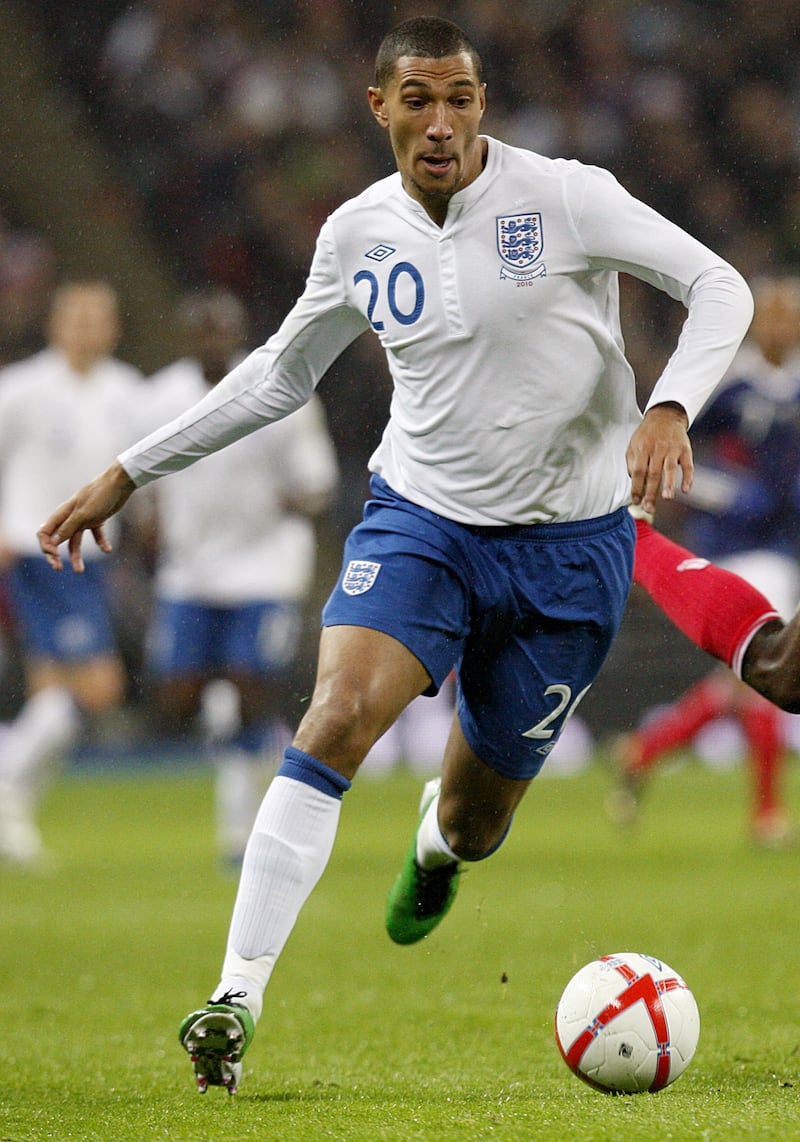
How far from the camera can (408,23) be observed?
368 centimetres

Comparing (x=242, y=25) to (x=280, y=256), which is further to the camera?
(x=242, y=25)

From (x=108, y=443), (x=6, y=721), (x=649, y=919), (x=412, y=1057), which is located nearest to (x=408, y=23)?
(x=412, y=1057)

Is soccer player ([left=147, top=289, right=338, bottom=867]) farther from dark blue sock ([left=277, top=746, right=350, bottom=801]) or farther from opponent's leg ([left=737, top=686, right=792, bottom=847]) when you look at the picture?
dark blue sock ([left=277, top=746, right=350, bottom=801])

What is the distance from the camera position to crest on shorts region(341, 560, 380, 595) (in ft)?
12.2

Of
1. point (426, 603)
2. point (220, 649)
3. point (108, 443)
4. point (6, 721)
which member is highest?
point (426, 603)

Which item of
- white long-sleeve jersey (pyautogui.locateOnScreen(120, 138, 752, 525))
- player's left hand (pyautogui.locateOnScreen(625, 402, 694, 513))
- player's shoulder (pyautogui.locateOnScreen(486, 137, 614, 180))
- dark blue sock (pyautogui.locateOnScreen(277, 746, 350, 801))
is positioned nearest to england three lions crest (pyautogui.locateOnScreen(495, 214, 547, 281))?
white long-sleeve jersey (pyautogui.locateOnScreen(120, 138, 752, 525))

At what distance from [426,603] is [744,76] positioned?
10666mm

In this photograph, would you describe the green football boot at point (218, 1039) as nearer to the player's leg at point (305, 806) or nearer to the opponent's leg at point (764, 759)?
the player's leg at point (305, 806)

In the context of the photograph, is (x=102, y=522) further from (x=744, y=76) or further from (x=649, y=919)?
(x=744, y=76)

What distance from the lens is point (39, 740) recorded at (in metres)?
8.12

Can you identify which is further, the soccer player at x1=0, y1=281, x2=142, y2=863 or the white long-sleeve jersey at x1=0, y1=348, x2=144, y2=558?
the white long-sleeve jersey at x1=0, y1=348, x2=144, y2=558

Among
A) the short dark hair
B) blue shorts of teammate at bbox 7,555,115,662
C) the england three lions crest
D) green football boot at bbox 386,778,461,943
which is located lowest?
blue shorts of teammate at bbox 7,555,115,662

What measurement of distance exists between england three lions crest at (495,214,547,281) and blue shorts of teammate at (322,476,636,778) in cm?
55

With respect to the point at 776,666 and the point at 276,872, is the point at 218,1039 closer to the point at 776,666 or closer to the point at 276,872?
the point at 276,872
